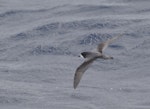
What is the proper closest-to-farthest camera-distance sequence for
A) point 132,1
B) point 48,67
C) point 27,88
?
point 27,88
point 48,67
point 132,1

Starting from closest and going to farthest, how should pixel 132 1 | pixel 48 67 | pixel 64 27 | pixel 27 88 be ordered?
1. pixel 27 88
2. pixel 48 67
3. pixel 64 27
4. pixel 132 1

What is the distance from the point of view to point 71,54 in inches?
955

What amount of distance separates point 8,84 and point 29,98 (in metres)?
1.38

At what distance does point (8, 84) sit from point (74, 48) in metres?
3.29

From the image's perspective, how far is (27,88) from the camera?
858 inches

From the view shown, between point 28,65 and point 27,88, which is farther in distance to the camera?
point 28,65

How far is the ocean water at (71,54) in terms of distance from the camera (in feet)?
68.5

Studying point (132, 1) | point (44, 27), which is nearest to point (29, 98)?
point (44, 27)

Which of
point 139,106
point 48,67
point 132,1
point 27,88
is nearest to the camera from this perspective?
point 139,106

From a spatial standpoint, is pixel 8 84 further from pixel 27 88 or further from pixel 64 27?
pixel 64 27

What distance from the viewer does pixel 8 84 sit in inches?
870

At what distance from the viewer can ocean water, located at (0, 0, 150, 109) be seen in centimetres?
2088

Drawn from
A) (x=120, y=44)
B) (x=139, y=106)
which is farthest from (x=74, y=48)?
(x=139, y=106)

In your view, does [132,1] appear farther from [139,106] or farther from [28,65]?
[139,106]
